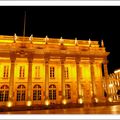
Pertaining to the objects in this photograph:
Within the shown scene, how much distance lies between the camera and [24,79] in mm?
28625

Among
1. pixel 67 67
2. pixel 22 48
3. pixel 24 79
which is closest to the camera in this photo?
pixel 22 48

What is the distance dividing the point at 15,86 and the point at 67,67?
338 inches

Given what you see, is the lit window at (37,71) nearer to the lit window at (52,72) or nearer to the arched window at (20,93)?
the lit window at (52,72)

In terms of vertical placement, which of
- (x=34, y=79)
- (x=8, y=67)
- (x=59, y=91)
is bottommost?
(x=59, y=91)

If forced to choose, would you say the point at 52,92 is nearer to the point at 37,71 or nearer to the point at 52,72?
the point at 52,72

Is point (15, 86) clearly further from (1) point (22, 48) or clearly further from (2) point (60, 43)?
(2) point (60, 43)

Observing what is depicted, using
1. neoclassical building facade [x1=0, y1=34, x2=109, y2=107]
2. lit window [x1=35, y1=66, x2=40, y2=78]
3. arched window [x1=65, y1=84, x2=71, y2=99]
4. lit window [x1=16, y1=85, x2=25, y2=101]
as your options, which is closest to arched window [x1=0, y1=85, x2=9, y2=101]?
neoclassical building facade [x1=0, y1=34, x2=109, y2=107]

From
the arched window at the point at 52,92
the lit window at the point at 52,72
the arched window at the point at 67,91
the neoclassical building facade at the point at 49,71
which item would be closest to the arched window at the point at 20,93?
the neoclassical building facade at the point at 49,71

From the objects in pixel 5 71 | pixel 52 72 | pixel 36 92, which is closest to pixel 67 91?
pixel 52 72

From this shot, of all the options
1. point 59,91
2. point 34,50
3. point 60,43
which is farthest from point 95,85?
point 34,50

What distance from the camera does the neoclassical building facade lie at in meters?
26.8

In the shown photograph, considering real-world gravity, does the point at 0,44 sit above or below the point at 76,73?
above

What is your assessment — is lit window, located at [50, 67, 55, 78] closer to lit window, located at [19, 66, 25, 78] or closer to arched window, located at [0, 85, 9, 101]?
lit window, located at [19, 66, 25, 78]

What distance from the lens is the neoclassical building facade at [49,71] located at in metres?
26.8
